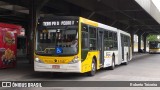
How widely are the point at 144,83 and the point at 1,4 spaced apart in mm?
22241

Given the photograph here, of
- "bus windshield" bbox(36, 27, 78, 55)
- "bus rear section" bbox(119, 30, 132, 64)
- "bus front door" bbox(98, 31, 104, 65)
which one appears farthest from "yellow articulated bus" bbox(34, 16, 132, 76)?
"bus rear section" bbox(119, 30, 132, 64)

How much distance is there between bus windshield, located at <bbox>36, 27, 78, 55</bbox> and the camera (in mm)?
15609

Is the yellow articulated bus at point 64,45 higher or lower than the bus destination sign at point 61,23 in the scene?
lower

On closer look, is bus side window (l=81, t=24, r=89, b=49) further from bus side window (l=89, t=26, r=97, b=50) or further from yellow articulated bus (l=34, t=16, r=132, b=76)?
bus side window (l=89, t=26, r=97, b=50)

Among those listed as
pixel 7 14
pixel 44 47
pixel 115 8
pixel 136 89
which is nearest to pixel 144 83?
pixel 136 89

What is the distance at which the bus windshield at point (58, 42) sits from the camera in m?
15.6

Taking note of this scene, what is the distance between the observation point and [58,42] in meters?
15.8

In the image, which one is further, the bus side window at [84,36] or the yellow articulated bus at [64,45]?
the bus side window at [84,36]

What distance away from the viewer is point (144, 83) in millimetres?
14500

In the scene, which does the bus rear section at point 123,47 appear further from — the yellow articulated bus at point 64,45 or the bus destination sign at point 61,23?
the bus destination sign at point 61,23

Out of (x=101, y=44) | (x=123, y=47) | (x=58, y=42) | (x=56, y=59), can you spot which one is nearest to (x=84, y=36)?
(x=58, y=42)

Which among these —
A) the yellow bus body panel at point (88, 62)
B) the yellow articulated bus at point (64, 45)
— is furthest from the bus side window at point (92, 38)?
the yellow bus body panel at point (88, 62)

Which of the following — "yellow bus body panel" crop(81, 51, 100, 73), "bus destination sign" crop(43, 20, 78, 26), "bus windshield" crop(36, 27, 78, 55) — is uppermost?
"bus destination sign" crop(43, 20, 78, 26)

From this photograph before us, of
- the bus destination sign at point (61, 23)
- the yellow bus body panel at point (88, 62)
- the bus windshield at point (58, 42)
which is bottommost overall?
the yellow bus body panel at point (88, 62)
